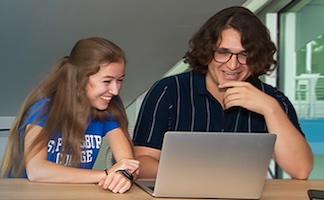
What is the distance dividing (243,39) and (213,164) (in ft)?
2.12

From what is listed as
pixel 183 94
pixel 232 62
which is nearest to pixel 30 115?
pixel 183 94

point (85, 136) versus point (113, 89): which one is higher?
point (113, 89)

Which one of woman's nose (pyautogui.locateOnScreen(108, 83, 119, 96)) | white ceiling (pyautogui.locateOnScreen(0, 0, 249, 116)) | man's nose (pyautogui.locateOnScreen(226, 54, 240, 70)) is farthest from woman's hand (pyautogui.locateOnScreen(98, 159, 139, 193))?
white ceiling (pyautogui.locateOnScreen(0, 0, 249, 116))

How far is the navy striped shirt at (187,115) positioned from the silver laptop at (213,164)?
550 millimetres

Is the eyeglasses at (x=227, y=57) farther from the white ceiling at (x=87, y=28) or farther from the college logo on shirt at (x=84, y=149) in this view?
the white ceiling at (x=87, y=28)

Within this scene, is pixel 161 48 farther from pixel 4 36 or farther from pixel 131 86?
pixel 4 36

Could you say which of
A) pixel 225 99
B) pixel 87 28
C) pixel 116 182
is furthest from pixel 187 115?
pixel 87 28

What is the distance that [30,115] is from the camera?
160cm

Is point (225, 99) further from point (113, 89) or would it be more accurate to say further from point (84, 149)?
point (84, 149)

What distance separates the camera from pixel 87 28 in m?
3.46

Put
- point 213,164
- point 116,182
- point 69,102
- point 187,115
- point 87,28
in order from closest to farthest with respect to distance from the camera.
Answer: point 213,164, point 116,182, point 69,102, point 187,115, point 87,28

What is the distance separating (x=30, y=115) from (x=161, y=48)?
249cm

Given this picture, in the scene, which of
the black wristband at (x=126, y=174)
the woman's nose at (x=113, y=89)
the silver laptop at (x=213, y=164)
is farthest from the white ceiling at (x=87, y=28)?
the silver laptop at (x=213, y=164)

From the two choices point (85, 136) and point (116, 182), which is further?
point (85, 136)
